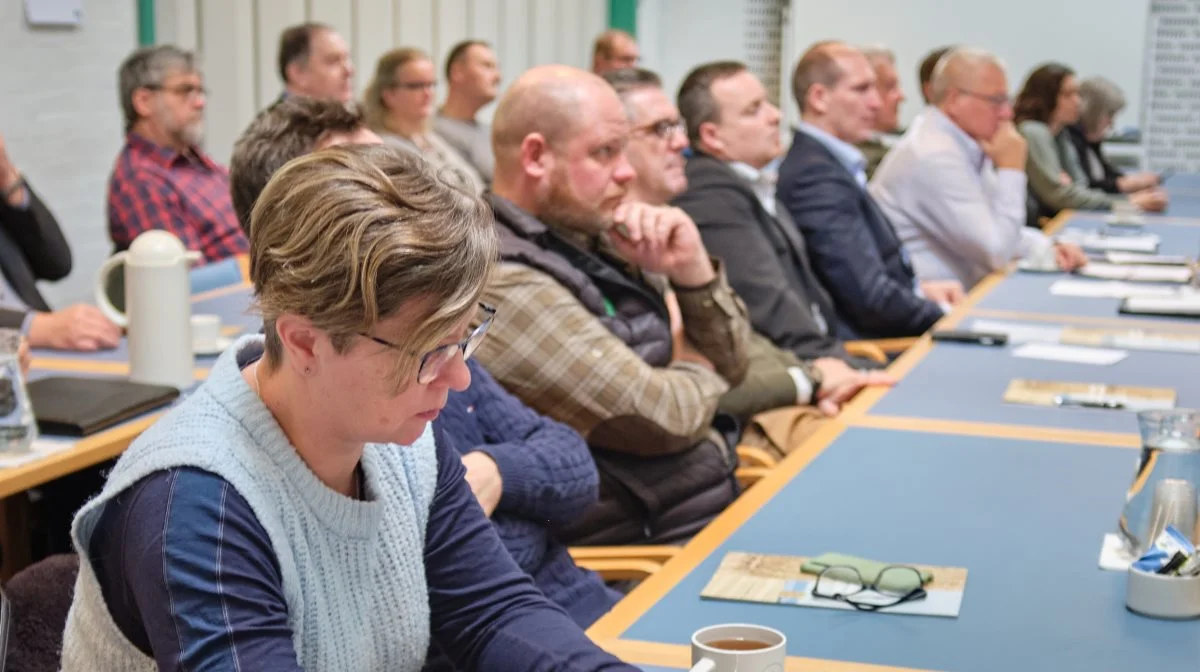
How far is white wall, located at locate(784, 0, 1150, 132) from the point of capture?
9.68m

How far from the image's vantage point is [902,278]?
15.4 ft

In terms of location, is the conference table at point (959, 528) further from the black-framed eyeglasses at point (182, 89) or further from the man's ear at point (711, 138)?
the black-framed eyeglasses at point (182, 89)

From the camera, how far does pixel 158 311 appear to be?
2738 mm

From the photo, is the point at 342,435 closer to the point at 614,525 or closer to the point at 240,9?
the point at 614,525

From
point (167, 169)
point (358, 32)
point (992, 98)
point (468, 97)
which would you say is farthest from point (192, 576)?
point (358, 32)

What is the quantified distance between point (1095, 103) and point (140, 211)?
20.7 ft

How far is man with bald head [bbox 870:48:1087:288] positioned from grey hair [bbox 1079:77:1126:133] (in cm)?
393

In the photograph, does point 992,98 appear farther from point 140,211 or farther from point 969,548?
point 969,548

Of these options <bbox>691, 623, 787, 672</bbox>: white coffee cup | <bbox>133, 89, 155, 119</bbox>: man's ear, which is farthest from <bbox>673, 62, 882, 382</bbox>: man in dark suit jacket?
<bbox>691, 623, 787, 672</bbox>: white coffee cup

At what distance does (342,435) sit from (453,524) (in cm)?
25

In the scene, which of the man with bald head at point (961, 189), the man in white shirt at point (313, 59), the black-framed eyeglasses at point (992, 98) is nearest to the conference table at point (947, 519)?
the man with bald head at point (961, 189)

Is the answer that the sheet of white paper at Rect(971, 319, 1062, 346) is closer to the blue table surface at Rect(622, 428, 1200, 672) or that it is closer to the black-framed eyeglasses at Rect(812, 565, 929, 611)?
the blue table surface at Rect(622, 428, 1200, 672)

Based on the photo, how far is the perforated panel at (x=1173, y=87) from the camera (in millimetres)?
9773

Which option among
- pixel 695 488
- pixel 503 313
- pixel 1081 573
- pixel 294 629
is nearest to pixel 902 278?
pixel 695 488
